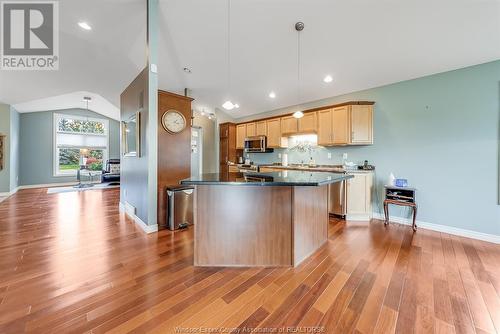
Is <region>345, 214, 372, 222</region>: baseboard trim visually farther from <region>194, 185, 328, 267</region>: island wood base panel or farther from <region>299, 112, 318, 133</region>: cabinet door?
<region>194, 185, 328, 267</region>: island wood base panel

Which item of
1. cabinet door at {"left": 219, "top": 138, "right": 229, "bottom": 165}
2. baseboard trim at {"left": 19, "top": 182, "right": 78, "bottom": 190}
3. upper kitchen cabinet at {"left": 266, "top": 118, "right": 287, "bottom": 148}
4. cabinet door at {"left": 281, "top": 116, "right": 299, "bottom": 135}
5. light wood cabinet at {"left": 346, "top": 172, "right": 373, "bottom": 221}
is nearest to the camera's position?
light wood cabinet at {"left": 346, "top": 172, "right": 373, "bottom": 221}

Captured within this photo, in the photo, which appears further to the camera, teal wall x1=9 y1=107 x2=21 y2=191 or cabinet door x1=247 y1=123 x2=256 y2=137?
cabinet door x1=247 y1=123 x2=256 y2=137

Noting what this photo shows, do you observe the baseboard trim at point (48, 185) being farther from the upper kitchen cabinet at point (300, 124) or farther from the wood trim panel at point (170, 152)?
the upper kitchen cabinet at point (300, 124)

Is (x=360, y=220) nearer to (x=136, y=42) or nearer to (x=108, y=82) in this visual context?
(x=136, y=42)

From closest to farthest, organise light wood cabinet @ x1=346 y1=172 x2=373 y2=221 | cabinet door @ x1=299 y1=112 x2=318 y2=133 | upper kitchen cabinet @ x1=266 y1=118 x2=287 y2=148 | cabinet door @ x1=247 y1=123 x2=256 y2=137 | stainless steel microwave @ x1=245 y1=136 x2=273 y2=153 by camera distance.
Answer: light wood cabinet @ x1=346 y1=172 x2=373 y2=221 < cabinet door @ x1=299 y1=112 x2=318 y2=133 < upper kitchen cabinet @ x1=266 y1=118 x2=287 y2=148 < stainless steel microwave @ x1=245 y1=136 x2=273 y2=153 < cabinet door @ x1=247 y1=123 x2=256 y2=137

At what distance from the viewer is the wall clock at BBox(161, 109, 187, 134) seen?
3.39 m

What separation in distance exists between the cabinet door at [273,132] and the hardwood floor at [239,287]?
304 cm

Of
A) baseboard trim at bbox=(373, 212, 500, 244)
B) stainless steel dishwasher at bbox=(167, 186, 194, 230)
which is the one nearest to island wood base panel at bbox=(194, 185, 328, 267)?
stainless steel dishwasher at bbox=(167, 186, 194, 230)

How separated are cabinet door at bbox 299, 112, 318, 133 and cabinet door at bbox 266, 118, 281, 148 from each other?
687mm

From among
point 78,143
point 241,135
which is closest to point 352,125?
point 241,135

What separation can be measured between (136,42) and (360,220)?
17.0 ft

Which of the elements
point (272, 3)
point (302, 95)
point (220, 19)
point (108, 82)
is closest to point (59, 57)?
point (108, 82)

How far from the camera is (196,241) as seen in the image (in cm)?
218

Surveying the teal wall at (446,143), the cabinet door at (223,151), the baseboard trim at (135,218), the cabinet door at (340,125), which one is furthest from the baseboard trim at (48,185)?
the teal wall at (446,143)
